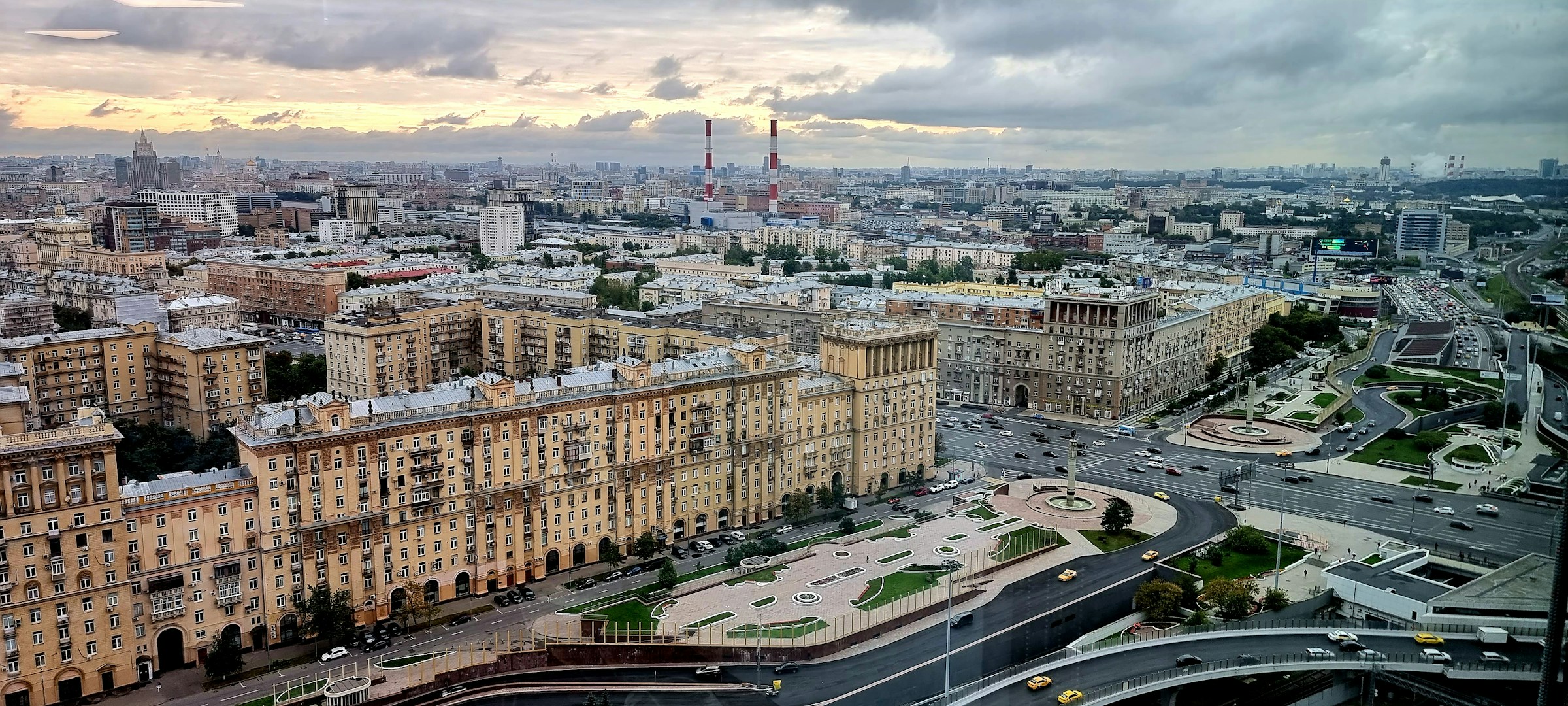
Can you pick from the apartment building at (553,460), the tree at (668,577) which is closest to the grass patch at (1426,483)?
the apartment building at (553,460)

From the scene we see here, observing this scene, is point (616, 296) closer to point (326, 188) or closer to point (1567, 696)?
point (1567, 696)

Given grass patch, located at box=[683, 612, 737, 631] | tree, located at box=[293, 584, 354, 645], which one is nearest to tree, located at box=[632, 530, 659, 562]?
grass patch, located at box=[683, 612, 737, 631]

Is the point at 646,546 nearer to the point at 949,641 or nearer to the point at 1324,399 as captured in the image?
the point at 949,641

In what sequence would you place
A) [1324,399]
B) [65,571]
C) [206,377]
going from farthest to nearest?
Answer: 1. [1324,399]
2. [206,377]
3. [65,571]

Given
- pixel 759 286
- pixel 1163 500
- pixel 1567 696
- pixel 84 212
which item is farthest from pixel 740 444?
pixel 84 212

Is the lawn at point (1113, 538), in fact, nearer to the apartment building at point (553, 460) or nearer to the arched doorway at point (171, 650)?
the apartment building at point (553, 460)

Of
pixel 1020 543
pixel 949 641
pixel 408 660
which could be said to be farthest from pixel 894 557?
pixel 408 660
